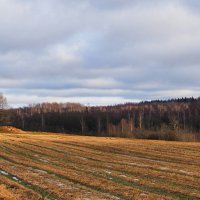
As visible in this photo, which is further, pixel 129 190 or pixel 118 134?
pixel 118 134

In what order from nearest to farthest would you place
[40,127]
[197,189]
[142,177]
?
1. [197,189]
2. [142,177]
3. [40,127]

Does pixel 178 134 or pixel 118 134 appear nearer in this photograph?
pixel 178 134

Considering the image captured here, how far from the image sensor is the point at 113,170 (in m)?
22.0

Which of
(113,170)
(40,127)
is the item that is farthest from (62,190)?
(40,127)

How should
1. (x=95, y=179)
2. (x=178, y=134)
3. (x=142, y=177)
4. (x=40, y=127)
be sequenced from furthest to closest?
(x=40, y=127) → (x=178, y=134) → (x=142, y=177) → (x=95, y=179)

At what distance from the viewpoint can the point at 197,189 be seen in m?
16.0

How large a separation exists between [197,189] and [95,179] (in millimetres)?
4544

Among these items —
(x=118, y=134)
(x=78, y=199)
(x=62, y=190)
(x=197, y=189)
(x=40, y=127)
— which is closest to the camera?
(x=78, y=199)

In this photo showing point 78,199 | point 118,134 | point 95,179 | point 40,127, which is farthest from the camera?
point 40,127

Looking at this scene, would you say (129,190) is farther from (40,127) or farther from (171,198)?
(40,127)

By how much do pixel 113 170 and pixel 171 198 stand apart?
8456 millimetres

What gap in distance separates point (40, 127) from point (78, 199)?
132 metres

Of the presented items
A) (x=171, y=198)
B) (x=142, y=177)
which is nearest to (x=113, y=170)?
(x=142, y=177)

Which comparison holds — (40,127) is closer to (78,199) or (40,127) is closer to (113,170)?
(113,170)
